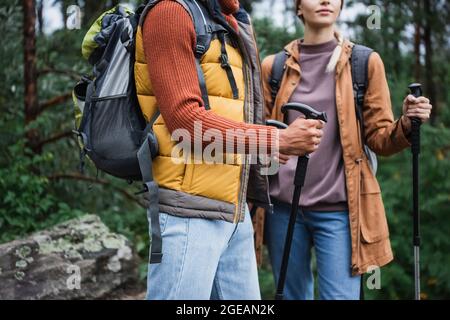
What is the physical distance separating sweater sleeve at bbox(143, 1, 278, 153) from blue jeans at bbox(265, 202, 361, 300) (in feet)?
3.89

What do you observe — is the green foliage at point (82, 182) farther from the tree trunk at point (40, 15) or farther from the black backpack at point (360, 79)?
the black backpack at point (360, 79)

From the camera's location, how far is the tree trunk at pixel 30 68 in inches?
199

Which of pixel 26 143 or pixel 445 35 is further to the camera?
pixel 445 35

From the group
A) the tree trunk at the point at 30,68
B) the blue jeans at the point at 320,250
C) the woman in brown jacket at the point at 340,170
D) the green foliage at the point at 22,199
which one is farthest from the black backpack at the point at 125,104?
the tree trunk at the point at 30,68

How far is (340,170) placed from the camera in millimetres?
3188

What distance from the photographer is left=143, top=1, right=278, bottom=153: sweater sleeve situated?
2.14 meters

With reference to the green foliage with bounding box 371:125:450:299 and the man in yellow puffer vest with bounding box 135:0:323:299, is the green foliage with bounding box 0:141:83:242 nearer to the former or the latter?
the man in yellow puffer vest with bounding box 135:0:323:299

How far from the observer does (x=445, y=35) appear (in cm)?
898
